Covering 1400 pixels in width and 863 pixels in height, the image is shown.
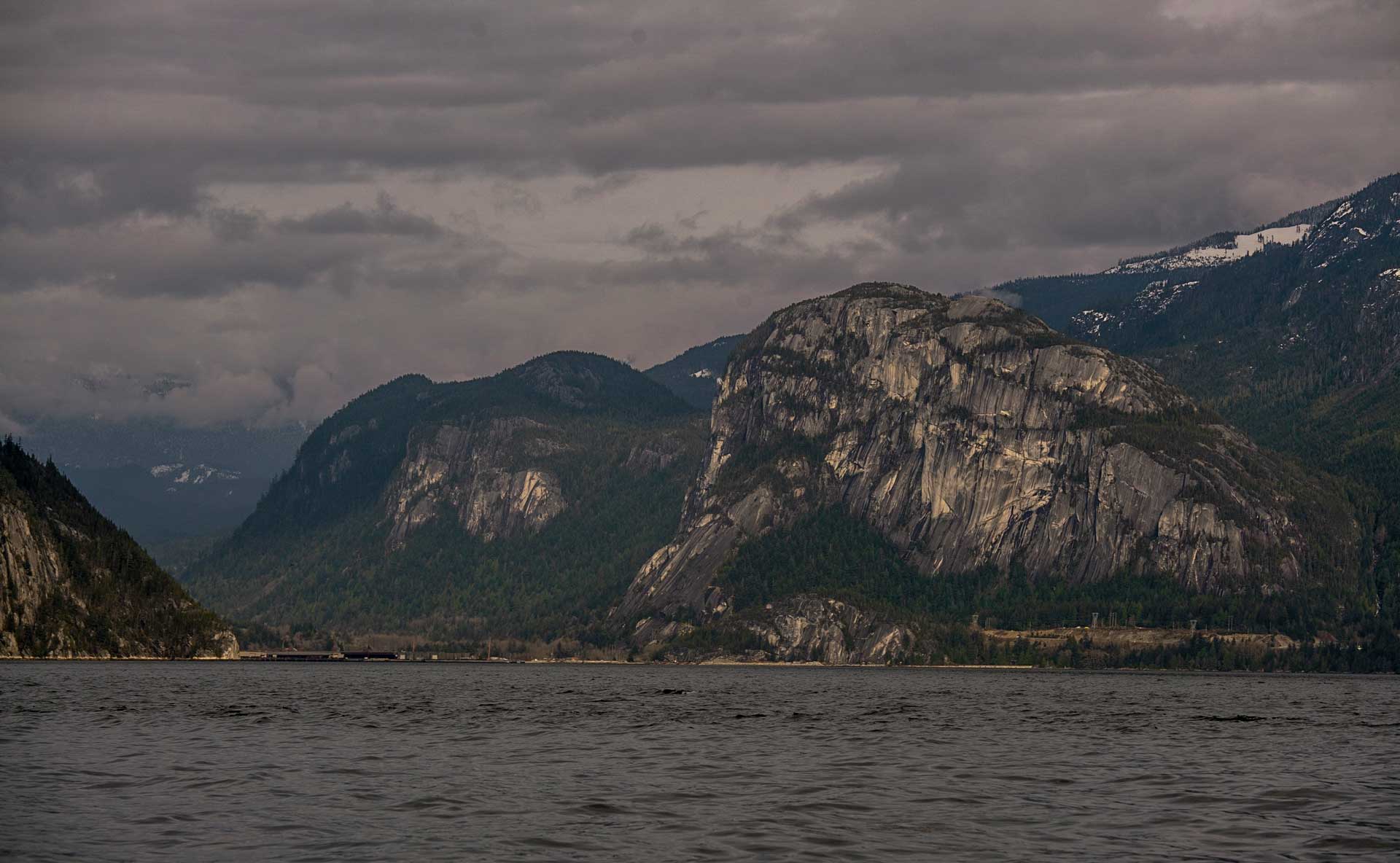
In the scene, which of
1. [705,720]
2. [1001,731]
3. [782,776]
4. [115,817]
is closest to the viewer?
[115,817]

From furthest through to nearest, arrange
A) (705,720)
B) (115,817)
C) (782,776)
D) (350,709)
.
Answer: (350,709)
(705,720)
(782,776)
(115,817)

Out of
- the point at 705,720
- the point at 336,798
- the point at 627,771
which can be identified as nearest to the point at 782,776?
the point at 627,771

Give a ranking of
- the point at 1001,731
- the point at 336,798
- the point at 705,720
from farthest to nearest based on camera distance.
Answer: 1. the point at 705,720
2. the point at 1001,731
3. the point at 336,798

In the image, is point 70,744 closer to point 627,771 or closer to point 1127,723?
point 627,771

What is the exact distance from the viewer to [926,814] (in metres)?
90.8

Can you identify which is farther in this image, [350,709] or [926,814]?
[350,709]

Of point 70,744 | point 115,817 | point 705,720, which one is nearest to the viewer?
point 115,817

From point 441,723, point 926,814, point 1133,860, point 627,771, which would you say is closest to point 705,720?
point 441,723

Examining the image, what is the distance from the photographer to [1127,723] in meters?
182

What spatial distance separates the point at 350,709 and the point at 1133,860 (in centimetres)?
13198

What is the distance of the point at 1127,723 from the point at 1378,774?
214ft

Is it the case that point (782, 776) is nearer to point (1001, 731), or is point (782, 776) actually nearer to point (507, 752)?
point (507, 752)

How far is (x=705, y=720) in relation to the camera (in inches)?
7101

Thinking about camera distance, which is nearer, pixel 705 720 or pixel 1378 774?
pixel 1378 774
